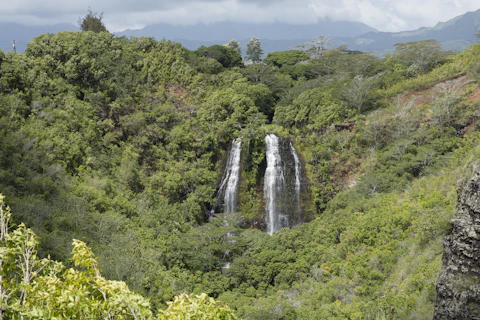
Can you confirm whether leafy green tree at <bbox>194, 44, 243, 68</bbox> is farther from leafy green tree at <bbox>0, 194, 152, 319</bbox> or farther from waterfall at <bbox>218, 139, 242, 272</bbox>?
leafy green tree at <bbox>0, 194, 152, 319</bbox>

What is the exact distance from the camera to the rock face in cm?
786

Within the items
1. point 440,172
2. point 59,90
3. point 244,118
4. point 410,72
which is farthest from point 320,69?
point 59,90

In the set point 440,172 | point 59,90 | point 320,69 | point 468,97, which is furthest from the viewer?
point 320,69

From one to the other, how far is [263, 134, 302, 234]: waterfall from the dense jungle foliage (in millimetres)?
742

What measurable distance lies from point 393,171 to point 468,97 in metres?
8.52

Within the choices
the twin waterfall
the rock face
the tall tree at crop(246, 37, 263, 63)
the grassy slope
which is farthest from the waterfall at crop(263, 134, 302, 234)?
the tall tree at crop(246, 37, 263, 63)

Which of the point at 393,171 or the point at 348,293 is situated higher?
the point at 393,171

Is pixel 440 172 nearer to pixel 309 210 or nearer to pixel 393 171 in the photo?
pixel 393 171

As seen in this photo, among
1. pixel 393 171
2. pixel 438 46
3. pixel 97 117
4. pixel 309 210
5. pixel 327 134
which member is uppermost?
pixel 438 46

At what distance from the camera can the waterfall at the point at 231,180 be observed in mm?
27281

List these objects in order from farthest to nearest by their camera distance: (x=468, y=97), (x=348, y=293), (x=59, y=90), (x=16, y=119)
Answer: (x=59, y=90), (x=468, y=97), (x=16, y=119), (x=348, y=293)

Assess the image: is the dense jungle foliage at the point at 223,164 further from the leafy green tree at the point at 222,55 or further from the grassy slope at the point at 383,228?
the leafy green tree at the point at 222,55

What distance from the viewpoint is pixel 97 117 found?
90.2 ft

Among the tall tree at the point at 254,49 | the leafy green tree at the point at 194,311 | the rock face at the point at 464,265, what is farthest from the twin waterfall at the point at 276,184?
the tall tree at the point at 254,49
